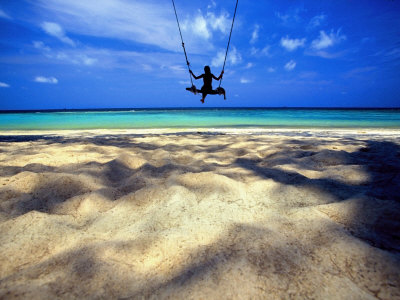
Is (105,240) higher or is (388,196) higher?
(388,196)

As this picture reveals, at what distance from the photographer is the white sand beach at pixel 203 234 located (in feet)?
2.64

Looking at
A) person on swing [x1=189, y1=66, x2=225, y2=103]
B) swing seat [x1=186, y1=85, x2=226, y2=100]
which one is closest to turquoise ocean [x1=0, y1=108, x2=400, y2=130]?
person on swing [x1=189, y1=66, x2=225, y2=103]

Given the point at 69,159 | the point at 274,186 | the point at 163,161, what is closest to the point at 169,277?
the point at 274,186

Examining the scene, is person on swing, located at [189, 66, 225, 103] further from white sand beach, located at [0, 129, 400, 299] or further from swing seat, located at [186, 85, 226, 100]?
white sand beach, located at [0, 129, 400, 299]

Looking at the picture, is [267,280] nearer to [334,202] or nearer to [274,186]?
[334,202]

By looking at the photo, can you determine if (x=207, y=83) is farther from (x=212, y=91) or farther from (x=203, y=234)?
(x=203, y=234)

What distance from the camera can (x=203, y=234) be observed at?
3.78 ft

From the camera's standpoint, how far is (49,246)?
3.54ft

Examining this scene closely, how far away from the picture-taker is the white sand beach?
2.64 feet

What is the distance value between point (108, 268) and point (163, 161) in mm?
1694

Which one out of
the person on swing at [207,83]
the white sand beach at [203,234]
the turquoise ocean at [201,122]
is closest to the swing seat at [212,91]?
the person on swing at [207,83]

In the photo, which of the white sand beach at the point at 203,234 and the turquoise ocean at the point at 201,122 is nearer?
the white sand beach at the point at 203,234

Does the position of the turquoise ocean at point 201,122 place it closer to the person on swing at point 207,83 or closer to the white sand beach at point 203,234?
the person on swing at point 207,83

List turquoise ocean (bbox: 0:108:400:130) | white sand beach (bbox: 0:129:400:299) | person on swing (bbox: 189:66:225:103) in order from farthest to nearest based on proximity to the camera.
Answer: turquoise ocean (bbox: 0:108:400:130), person on swing (bbox: 189:66:225:103), white sand beach (bbox: 0:129:400:299)
